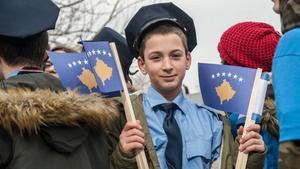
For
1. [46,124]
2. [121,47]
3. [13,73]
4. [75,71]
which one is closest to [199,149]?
[75,71]

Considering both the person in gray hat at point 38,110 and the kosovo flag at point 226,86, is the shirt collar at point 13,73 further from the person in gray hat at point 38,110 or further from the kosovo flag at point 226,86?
the kosovo flag at point 226,86

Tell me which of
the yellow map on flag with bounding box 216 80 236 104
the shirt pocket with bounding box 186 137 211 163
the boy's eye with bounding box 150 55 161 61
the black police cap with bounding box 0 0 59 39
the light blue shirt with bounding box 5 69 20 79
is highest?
the black police cap with bounding box 0 0 59 39

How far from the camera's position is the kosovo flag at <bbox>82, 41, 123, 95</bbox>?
3.17 meters

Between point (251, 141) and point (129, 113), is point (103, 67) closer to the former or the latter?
point (129, 113)

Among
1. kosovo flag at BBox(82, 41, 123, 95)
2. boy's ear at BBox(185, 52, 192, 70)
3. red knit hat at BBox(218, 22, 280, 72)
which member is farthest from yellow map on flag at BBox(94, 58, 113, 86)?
red knit hat at BBox(218, 22, 280, 72)

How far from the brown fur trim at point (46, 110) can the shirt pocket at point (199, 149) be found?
0.54 meters

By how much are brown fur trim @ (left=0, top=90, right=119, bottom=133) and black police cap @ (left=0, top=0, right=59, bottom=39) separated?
33 centimetres

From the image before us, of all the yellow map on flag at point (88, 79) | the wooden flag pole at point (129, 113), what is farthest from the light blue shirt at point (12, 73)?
the wooden flag pole at point (129, 113)

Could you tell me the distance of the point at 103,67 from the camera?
10.5 ft

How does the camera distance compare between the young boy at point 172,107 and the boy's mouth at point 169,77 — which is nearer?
the young boy at point 172,107

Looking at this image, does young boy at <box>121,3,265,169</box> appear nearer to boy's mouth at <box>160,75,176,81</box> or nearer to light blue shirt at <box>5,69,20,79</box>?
boy's mouth at <box>160,75,176,81</box>

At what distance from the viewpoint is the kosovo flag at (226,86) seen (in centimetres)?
330

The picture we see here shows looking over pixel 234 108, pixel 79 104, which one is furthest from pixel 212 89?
pixel 79 104

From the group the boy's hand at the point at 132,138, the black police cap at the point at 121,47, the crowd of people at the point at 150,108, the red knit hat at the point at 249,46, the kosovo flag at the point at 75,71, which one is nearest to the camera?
the crowd of people at the point at 150,108
